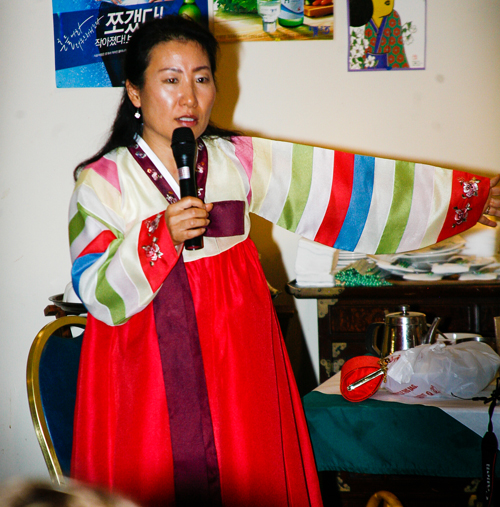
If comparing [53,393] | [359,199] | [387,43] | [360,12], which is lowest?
[53,393]

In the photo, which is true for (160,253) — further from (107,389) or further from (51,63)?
(51,63)

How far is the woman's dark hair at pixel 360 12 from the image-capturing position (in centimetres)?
201

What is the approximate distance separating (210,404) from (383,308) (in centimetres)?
79

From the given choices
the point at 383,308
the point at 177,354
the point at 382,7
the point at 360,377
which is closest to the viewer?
the point at 177,354

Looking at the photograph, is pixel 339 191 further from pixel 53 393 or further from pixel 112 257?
pixel 53 393

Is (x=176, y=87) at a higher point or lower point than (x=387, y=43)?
lower

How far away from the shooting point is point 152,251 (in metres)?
0.97

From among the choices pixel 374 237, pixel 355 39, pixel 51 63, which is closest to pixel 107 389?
pixel 374 237

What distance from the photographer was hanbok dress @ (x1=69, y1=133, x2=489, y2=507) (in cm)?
100

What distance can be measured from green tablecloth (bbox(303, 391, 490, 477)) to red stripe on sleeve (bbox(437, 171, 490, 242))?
1.49ft

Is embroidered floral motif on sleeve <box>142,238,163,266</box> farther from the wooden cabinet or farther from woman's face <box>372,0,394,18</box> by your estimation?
woman's face <box>372,0,394,18</box>

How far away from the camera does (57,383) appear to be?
1106 millimetres

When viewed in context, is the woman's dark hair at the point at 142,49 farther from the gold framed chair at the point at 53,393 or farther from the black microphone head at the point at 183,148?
the gold framed chair at the point at 53,393

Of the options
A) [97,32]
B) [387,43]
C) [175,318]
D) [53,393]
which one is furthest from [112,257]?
[387,43]
